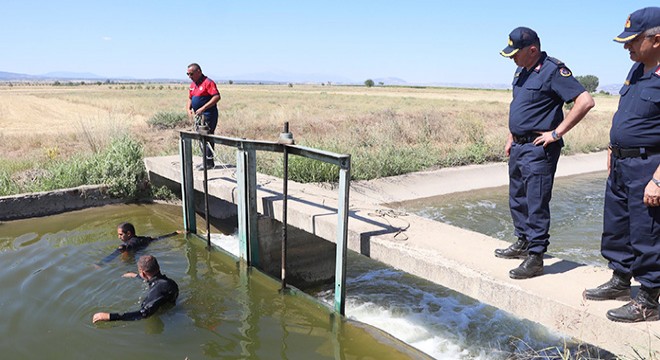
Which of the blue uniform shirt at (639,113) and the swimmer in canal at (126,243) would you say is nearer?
the blue uniform shirt at (639,113)

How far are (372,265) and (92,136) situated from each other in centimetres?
838

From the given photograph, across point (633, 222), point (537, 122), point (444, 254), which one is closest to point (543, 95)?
point (537, 122)

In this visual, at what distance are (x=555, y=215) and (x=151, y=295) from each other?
379 inches

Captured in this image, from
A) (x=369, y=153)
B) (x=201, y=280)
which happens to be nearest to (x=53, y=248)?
(x=201, y=280)

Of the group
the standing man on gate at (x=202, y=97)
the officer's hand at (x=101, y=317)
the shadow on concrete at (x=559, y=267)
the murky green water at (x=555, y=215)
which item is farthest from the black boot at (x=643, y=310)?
the standing man on gate at (x=202, y=97)

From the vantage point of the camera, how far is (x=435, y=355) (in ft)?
16.5

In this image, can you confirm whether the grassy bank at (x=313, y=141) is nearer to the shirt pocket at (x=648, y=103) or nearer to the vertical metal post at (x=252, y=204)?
the vertical metal post at (x=252, y=204)

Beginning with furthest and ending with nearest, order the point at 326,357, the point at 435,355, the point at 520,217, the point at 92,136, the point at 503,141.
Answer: the point at 503,141
the point at 92,136
the point at 435,355
the point at 326,357
the point at 520,217

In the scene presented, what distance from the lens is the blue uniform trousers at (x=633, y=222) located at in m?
3.19

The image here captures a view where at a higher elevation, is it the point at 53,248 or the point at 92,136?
the point at 92,136

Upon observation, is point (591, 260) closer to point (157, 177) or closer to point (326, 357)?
point (326, 357)

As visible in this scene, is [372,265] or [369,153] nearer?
[372,265]

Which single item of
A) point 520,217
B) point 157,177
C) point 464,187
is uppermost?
point 520,217

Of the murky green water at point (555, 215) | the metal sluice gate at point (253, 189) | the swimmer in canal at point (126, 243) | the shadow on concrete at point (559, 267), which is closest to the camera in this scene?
the shadow on concrete at point (559, 267)
